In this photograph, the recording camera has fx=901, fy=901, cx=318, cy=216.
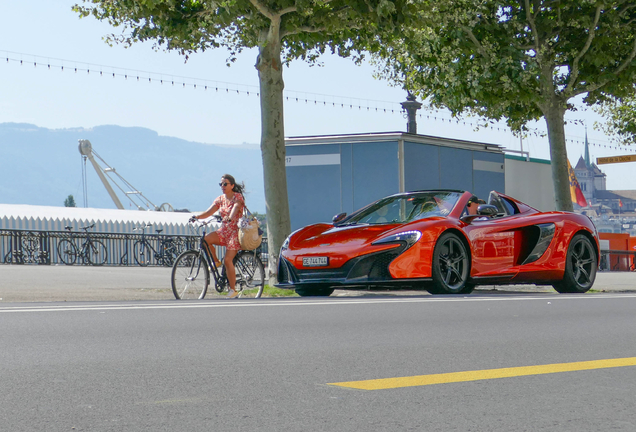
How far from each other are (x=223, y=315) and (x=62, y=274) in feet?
32.5

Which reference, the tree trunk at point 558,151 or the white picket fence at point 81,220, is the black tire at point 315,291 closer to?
the tree trunk at point 558,151

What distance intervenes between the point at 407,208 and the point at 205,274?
9.08ft

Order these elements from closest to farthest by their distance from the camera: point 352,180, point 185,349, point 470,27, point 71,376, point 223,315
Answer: point 71,376, point 185,349, point 223,315, point 470,27, point 352,180

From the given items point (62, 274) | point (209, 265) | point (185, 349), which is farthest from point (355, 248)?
point (62, 274)

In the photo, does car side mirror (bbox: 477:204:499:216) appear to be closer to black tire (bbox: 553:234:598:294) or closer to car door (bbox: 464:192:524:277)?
car door (bbox: 464:192:524:277)

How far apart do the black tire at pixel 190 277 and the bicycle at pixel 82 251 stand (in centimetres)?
1733

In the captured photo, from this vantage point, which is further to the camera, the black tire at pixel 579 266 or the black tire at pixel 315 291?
the black tire at pixel 579 266

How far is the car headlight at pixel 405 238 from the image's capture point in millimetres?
10688

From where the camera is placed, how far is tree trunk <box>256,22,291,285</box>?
14.4 metres

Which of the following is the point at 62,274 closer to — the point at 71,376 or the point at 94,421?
the point at 71,376

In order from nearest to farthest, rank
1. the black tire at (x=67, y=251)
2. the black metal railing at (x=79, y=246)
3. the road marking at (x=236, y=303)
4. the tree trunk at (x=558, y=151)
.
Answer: the road marking at (x=236, y=303) < the tree trunk at (x=558, y=151) < the black metal railing at (x=79, y=246) < the black tire at (x=67, y=251)

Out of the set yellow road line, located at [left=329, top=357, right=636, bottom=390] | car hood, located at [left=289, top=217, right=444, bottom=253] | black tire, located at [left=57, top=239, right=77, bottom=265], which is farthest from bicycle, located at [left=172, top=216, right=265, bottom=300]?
black tire, located at [left=57, top=239, right=77, bottom=265]

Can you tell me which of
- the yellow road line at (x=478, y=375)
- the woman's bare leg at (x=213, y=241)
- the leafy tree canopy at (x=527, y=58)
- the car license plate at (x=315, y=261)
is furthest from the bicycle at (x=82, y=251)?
the yellow road line at (x=478, y=375)

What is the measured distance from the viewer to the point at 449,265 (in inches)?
444
